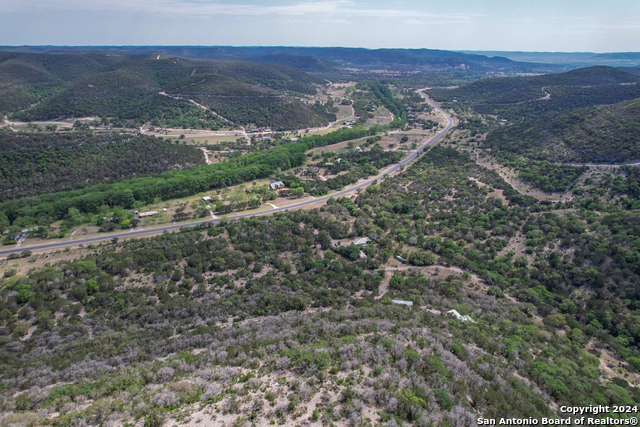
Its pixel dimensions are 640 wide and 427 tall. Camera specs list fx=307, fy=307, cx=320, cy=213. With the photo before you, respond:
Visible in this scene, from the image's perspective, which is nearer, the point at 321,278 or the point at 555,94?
the point at 321,278

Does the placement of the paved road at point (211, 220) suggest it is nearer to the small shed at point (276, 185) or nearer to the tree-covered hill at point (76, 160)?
the small shed at point (276, 185)

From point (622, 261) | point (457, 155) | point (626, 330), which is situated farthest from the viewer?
point (457, 155)

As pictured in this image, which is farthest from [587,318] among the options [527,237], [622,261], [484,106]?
[484,106]

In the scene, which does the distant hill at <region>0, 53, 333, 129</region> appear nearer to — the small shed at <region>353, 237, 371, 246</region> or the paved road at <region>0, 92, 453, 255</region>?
the paved road at <region>0, 92, 453, 255</region>

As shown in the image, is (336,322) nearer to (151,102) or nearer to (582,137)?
(582,137)

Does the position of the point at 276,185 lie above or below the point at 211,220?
above

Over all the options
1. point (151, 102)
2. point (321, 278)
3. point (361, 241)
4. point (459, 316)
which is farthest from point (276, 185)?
point (151, 102)

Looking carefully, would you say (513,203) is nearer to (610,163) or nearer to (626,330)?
(610,163)
